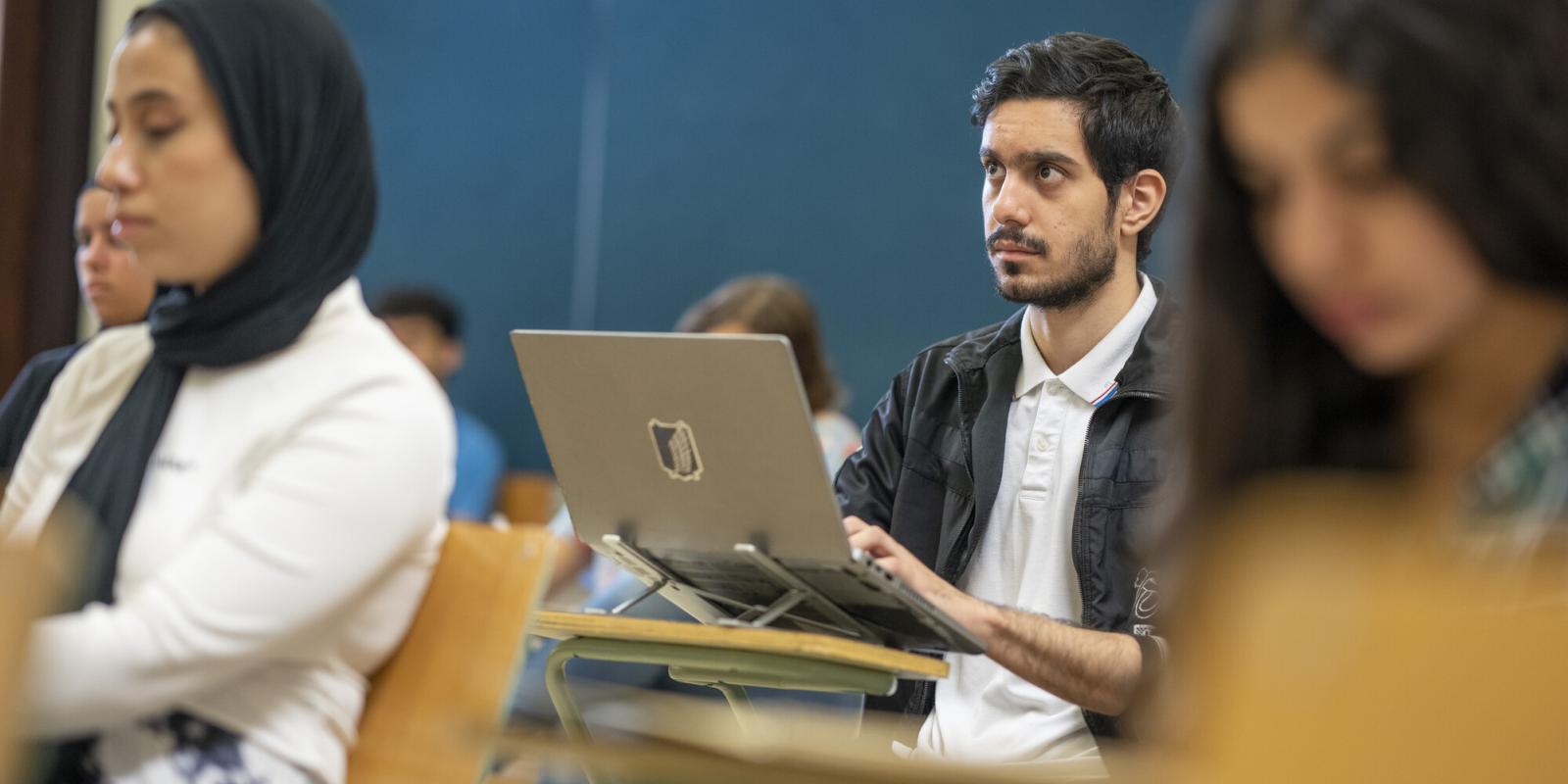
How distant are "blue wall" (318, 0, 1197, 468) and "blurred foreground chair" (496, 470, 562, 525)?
0.39 ft

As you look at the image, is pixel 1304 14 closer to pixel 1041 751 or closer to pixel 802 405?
pixel 802 405

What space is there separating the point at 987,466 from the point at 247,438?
113cm

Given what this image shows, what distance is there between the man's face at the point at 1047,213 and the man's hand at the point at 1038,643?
0.55m

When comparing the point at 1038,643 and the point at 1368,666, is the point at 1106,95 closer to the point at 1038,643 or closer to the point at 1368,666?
the point at 1038,643

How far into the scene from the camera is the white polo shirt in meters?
2.09

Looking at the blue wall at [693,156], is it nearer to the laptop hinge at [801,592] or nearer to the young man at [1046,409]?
the young man at [1046,409]

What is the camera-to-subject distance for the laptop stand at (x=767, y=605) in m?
1.70

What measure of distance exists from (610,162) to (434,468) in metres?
3.75

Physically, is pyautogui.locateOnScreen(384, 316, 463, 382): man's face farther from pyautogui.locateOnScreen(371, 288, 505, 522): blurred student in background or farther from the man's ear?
the man's ear

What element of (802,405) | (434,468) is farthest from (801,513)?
(434,468)

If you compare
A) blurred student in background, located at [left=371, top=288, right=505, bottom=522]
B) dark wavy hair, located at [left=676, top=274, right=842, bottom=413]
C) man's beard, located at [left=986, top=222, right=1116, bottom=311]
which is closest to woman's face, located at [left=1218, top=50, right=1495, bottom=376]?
man's beard, located at [left=986, top=222, right=1116, bottom=311]

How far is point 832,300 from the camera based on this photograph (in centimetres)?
451

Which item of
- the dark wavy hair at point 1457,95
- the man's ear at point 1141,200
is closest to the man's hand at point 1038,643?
the man's ear at point 1141,200

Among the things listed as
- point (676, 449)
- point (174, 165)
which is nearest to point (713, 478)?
point (676, 449)
